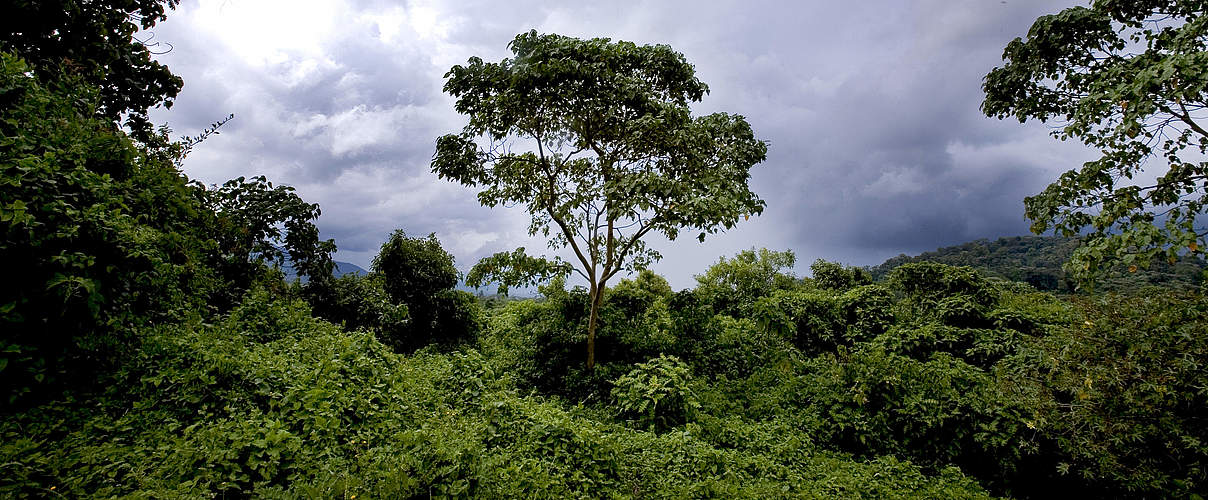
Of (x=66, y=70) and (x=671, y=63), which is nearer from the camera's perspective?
(x=66, y=70)

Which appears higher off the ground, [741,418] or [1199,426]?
[1199,426]

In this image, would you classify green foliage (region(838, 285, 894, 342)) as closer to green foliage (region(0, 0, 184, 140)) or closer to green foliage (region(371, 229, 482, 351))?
green foliage (region(371, 229, 482, 351))

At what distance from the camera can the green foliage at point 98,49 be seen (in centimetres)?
568

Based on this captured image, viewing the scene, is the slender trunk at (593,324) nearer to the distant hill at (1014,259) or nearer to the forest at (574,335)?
the forest at (574,335)

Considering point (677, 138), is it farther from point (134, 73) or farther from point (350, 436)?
point (134, 73)

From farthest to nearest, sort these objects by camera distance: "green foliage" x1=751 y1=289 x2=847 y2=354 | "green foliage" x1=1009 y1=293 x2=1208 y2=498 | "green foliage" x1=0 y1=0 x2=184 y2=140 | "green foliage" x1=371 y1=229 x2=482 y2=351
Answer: "green foliage" x1=371 y1=229 x2=482 y2=351 → "green foliage" x1=751 y1=289 x2=847 y2=354 → "green foliage" x1=0 y1=0 x2=184 y2=140 → "green foliage" x1=1009 y1=293 x2=1208 y2=498

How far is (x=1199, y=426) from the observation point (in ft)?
16.1

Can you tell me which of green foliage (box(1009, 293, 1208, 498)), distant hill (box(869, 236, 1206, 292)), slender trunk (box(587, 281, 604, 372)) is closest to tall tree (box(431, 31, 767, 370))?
slender trunk (box(587, 281, 604, 372))

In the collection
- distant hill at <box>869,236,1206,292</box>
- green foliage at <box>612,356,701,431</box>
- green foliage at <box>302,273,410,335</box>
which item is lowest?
green foliage at <box>612,356,701,431</box>

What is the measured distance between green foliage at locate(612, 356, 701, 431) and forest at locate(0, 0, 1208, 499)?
0.05 m

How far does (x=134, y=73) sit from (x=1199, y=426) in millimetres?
15293

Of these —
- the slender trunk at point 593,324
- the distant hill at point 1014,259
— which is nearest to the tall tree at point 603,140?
the slender trunk at point 593,324

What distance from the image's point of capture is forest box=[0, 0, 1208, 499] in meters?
3.86

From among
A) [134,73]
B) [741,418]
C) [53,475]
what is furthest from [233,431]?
[741,418]
